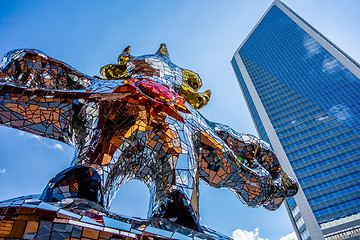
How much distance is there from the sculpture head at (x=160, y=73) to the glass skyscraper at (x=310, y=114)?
2939 centimetres

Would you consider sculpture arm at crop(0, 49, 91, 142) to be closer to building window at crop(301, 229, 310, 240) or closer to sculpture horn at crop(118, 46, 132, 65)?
sculpture horn at crop(118, 46, 132, 65)

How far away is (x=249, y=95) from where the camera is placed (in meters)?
45.4

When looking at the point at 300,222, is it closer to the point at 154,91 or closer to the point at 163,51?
the point at 163,51

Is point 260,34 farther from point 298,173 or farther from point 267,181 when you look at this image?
point 267,181

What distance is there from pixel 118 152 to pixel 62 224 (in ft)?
4.20

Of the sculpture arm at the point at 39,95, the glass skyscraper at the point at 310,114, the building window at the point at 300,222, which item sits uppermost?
the glass skyscraper at the point at 310,114

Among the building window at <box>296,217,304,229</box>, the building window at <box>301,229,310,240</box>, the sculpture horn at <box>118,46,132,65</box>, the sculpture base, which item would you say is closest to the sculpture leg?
the sculpture base

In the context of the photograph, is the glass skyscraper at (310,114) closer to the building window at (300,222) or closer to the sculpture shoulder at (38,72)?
the building window at (300,222)

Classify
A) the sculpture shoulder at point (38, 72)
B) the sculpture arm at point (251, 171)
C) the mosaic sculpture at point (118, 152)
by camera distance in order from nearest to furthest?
the mosaic sculpture at point (118, 152) < the sculpture shoulder at point (38, 72) < the sculpture arm at point (251, 171)

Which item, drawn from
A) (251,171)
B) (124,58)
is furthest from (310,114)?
(124,58)

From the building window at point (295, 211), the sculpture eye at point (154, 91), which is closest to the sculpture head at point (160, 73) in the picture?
the sculpture eye at point (154, 91)

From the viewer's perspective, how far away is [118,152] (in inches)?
111

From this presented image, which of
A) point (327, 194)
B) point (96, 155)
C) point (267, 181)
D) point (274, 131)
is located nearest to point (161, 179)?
point (96, 155)

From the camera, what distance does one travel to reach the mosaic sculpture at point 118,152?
1.73 m
